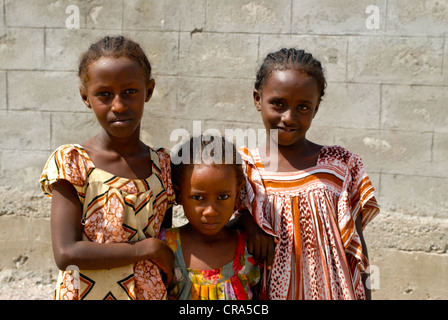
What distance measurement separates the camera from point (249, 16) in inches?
146

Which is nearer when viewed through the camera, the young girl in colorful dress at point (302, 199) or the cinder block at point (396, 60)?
the young girl in colorful dress at point (302, 199)

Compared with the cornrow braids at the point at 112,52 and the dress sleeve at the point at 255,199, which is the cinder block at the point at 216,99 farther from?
the cornrow braids at the point at 112,52

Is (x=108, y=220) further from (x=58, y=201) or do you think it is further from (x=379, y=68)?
(x=379, y=68)

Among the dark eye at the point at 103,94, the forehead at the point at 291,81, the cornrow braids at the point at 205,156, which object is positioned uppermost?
the forehead at the point at 291,81

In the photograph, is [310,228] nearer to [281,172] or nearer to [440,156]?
[281,172]

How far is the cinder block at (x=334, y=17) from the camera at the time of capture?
3.57 meters

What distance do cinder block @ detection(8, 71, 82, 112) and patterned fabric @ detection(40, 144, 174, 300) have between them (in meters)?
2.18

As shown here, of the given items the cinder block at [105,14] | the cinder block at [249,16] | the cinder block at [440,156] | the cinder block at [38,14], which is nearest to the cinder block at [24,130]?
the cinder block at [38,14]

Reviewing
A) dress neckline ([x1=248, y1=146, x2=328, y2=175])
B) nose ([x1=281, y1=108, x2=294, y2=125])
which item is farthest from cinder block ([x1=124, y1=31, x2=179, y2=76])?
nose ([x1=281, y1=108, x2=294, y2=125])

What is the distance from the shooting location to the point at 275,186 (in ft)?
7.09

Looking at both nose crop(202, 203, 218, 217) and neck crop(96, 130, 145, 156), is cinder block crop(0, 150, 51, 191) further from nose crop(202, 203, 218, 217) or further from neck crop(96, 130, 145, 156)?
nose crop(202, 203, 218, 217)

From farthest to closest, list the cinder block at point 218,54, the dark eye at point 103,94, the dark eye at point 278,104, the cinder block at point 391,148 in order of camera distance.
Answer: the cinder block at point 218,54 < the cinder block at point 391,148 < the dark eye at point 278,104 < the dark eye at point 103,94

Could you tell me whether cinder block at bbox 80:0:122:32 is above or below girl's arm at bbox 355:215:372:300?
above

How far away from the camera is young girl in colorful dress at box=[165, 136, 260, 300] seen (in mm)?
2018
